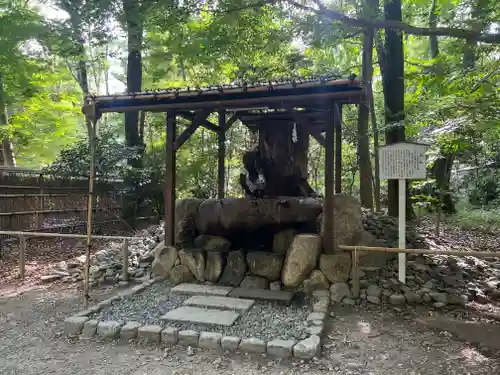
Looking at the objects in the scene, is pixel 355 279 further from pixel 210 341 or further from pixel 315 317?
pixel 210 341

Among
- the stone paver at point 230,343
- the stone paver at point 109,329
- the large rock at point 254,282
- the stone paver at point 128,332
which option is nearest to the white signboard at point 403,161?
the large rock at point 254,282

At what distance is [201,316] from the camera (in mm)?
4578

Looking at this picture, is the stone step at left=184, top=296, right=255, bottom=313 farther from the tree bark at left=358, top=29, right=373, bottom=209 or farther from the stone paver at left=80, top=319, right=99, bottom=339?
the tree bark at left=358, top=29, right=373, bottom=209

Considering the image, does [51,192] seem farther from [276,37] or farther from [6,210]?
[276,37]

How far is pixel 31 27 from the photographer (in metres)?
8.97

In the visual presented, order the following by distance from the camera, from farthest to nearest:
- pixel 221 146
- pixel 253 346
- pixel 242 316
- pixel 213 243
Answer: pixel 221 146, pixel 213 243, pixel 242 316, pixel 253 346

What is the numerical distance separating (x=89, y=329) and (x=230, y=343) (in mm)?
1726

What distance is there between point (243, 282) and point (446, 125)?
15.5 ft

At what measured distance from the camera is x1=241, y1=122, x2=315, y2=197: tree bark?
7.69 metres

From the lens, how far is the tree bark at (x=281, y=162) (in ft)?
25.2

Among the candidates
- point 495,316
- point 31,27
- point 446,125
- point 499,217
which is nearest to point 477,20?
point 446,125

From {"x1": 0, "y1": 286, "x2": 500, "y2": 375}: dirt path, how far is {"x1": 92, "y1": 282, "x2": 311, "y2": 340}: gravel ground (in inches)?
16.0

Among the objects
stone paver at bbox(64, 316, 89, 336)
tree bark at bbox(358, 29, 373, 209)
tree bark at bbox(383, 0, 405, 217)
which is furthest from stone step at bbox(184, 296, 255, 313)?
tree bark at bbox(358, 29, 373, 209)

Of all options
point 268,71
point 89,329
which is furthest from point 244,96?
point 268,71
